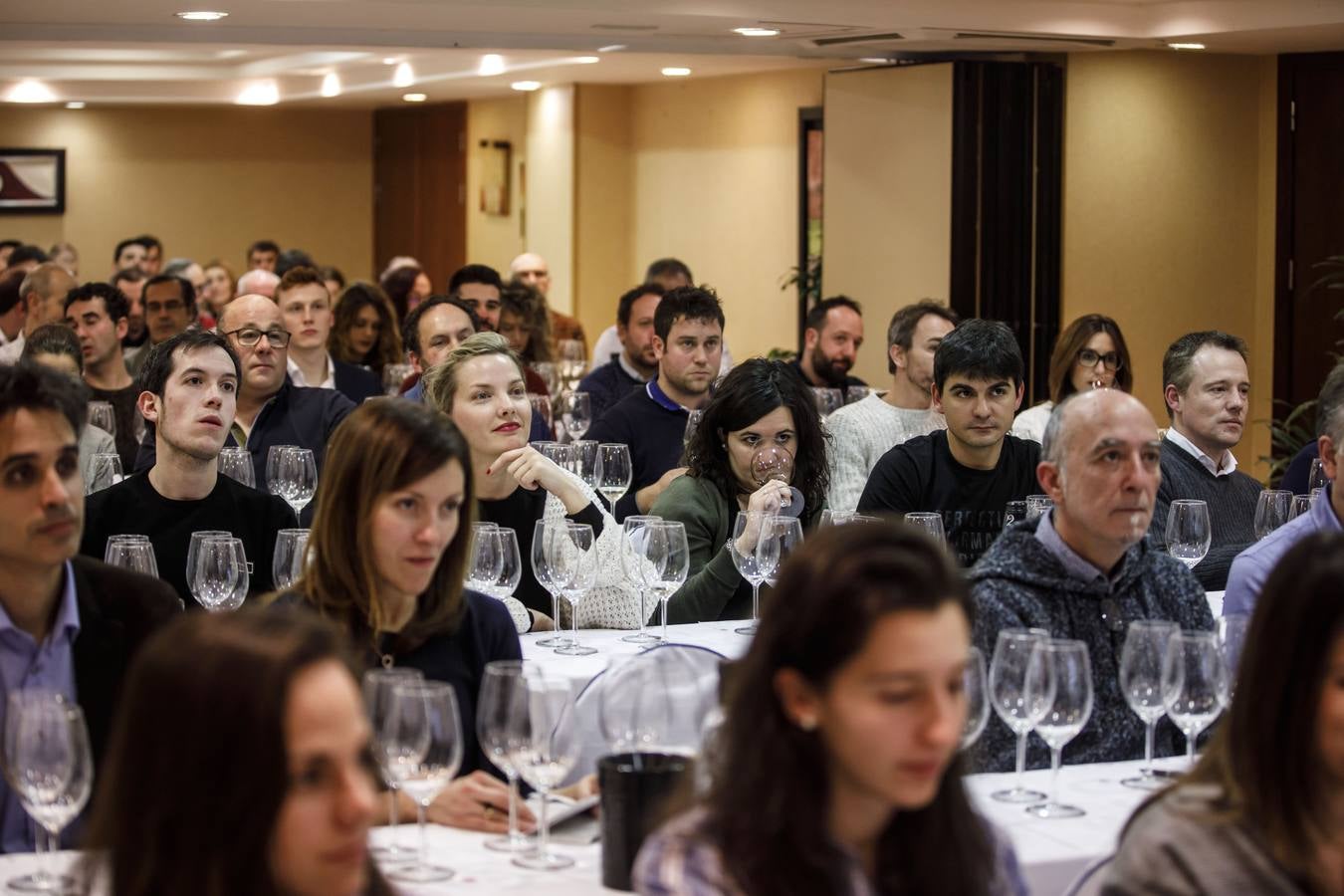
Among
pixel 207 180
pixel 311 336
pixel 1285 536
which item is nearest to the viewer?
pixel 1285 536

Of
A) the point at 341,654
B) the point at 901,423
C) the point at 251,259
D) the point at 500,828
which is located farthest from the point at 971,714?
the point at 251,259

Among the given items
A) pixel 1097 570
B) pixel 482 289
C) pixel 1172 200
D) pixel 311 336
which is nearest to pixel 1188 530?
pixel 1097 570

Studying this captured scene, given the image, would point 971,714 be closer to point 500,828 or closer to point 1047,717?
point 1047,717

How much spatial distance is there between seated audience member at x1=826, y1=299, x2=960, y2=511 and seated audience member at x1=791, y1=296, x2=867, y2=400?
169 centimetres

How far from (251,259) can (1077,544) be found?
1321 cm

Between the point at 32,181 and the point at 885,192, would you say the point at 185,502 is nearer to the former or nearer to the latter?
the point at 885,192

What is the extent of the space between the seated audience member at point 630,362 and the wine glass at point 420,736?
6.36 metres

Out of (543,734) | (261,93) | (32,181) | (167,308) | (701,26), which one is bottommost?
(543,734)

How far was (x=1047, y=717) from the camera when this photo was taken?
9.64 ft

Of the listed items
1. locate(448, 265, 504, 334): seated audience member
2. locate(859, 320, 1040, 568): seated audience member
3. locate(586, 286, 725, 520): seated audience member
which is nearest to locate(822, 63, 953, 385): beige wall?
locate(448, 265, 504, 334): seated audience member

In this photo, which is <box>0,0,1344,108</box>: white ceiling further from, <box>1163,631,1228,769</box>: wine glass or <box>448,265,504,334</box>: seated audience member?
<box>1163,631,1228,769</box>: wine glass

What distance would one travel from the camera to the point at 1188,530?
4.90 meters

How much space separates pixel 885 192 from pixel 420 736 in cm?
870

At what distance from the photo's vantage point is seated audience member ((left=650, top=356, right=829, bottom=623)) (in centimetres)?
504
